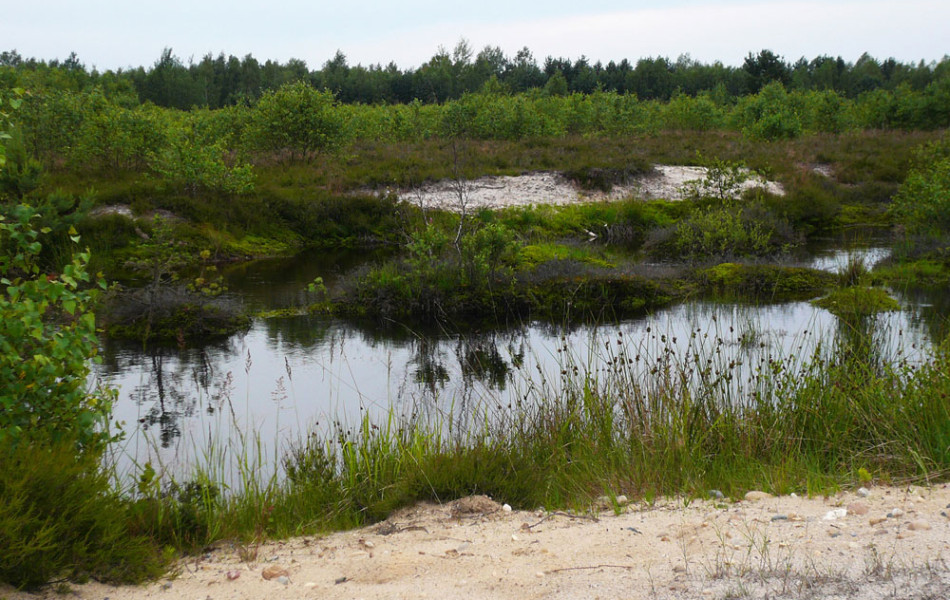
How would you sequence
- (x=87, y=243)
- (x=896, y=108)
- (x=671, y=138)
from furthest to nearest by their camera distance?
1. (x=896, y=108)
2. (x=671, y=138)
3. (x=87, y=243)

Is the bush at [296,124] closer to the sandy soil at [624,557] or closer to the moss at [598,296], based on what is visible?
the moss at [598,296]

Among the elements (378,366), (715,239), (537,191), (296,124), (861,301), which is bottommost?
(378,366)

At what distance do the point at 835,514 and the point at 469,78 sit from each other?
84.9 m

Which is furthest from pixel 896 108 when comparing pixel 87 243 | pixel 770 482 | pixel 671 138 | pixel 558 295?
pixel 770 482

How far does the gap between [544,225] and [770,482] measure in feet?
62.2

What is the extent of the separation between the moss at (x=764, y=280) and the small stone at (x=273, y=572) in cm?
1234

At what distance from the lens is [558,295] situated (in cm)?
1469

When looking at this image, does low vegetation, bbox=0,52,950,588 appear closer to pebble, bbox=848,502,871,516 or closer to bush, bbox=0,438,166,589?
bush, bbox=0,438,166,589

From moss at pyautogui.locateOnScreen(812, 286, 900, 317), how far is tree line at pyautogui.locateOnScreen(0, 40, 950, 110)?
180 feet

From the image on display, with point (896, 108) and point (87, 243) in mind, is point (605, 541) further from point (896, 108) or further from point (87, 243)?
point (896, 108)

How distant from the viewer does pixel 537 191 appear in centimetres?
2762

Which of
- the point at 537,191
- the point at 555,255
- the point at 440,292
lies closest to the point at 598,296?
the point at 555,255

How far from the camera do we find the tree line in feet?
250

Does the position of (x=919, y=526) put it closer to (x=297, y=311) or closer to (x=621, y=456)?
(x=621, y=456)
